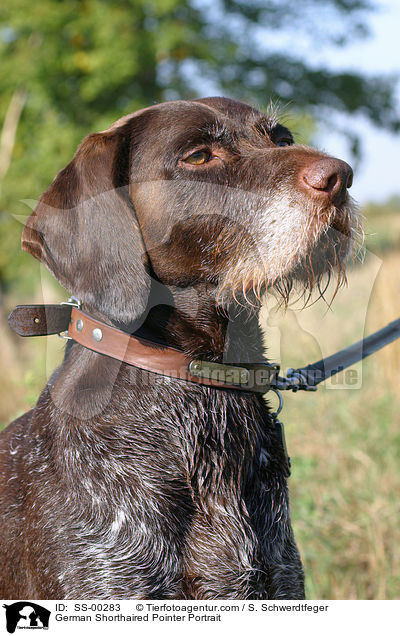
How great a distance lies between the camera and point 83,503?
217 centimetres

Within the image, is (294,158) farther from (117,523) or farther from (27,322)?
(117,523)

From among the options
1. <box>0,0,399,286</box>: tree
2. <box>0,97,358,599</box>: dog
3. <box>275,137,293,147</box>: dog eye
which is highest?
<box>0,0,399,286</box>: tree

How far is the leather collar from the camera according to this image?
7.39 feet

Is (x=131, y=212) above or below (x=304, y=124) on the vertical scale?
below

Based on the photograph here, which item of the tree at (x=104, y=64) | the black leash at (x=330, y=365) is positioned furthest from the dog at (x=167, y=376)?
the tree at (x=104, y=64)

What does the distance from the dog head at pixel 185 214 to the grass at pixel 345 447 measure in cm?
33

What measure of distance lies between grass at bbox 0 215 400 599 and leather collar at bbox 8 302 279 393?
0.31 metres

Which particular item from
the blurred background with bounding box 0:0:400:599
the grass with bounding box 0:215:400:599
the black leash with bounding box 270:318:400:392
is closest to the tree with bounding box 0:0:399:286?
the blurred background with bounding box 0:0:400:599

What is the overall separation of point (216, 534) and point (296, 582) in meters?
0.41

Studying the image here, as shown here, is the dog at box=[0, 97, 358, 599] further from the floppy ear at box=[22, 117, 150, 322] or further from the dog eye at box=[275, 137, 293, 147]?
the dog eye at box=[275, 137, 293, 147]

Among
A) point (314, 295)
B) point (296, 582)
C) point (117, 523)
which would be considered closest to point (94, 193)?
point (314, 295)

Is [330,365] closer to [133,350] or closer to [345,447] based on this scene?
[133,350]
